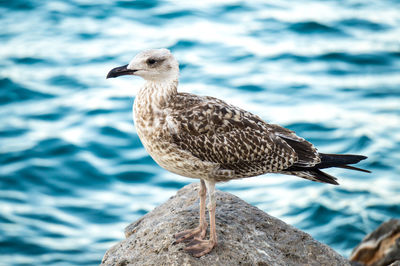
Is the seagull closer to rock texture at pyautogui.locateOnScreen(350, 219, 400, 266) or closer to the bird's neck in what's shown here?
the bird's neck

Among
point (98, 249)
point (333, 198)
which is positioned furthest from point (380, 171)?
point (98, 249)

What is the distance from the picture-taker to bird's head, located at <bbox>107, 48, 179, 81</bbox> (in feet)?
23.1

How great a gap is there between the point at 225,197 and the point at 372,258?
3751 mm

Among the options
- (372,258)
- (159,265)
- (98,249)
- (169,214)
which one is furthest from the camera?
(98,249)

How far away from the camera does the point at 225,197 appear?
27.5 feet

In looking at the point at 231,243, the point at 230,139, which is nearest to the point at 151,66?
the point at 230,139

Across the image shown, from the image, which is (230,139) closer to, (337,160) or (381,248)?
(337,160)

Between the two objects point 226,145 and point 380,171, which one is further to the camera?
point 380,171

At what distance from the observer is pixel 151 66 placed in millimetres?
7121

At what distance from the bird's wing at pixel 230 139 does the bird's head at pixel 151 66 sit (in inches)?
14.7

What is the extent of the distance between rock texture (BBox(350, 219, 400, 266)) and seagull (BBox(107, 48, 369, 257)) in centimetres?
329

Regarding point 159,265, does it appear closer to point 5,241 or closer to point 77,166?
point 5,241

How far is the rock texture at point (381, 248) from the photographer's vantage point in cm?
1026

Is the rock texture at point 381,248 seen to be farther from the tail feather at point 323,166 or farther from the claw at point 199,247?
the claw at point 199,247
